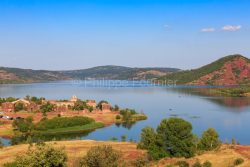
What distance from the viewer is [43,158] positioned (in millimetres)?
34562

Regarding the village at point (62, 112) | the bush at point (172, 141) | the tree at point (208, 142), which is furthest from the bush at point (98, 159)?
the village at point (62, 112)

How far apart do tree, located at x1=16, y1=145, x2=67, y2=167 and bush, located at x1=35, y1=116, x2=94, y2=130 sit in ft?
190

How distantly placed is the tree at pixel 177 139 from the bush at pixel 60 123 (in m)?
47.2

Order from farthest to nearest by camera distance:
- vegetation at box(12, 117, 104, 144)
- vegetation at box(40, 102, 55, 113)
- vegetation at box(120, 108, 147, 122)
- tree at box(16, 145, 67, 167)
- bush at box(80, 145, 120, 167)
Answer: vegetation at box(40, 102, 55, 113), vegetation at box(120, 108, 147, 122), vegetation at box(12, 117, 104, 144), tree at box(16, 145, 67, 167), bush at box(80, 145, 120, 167)

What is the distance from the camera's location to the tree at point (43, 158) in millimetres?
34406

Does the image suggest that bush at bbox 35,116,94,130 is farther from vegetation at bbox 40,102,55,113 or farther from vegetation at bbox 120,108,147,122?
vegetation at bbox 40,102,55,113

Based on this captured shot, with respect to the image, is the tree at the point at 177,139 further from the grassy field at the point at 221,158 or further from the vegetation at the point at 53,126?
the vegetation at the point at 53,126

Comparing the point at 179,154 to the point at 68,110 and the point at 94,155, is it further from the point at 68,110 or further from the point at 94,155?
the point at 68,110

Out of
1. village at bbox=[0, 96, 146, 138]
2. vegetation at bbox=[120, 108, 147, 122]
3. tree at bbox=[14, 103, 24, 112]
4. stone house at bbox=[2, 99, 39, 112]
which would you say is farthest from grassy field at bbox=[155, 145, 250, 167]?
tree at bbox=[14, 103, 24, 112]

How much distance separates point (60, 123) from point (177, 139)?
51.0 m

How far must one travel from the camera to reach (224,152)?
5006 cm

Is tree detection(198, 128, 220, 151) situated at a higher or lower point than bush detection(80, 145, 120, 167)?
lower

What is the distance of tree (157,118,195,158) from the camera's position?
50.8 m

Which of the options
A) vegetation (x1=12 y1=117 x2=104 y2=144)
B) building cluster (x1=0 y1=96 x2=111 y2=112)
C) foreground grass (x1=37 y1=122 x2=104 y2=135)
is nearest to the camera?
vegetation (x1=12 y1=117 x2=104 y2=144)
